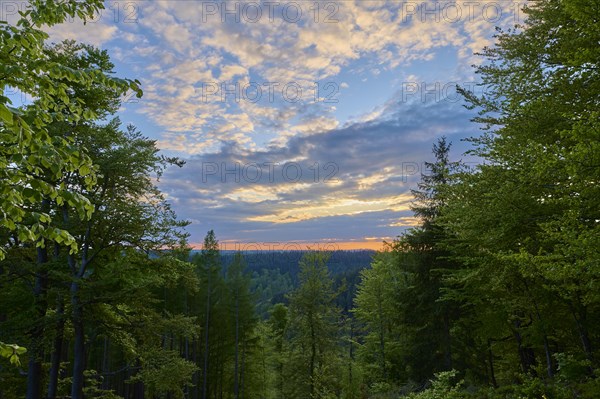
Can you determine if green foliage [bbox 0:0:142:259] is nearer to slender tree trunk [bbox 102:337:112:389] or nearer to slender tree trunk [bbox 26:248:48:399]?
slender tree trunk [bbox 26:248:48:399]

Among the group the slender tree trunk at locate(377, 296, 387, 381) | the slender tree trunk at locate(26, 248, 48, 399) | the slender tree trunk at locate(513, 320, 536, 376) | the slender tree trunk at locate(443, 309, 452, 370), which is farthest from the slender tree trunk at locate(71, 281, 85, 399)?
the slender tree trunk at locate(377, 296, 387, 381)

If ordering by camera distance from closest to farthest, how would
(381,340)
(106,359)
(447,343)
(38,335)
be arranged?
(38,335)
(447,343)
(381,340)
(106,359)

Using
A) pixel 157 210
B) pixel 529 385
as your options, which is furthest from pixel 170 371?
pixel 529 385

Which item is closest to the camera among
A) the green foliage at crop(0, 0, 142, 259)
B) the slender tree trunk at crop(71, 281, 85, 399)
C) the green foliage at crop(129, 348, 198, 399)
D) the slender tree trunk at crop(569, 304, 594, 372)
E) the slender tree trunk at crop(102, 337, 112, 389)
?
the green foliage at crop(0, 0, 142, 259)

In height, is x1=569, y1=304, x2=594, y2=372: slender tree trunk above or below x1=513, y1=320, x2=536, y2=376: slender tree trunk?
above

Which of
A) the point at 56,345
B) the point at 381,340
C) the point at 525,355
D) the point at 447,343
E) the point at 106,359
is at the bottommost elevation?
the point at 106,359

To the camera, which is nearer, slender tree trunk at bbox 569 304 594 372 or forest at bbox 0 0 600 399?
forest at bbox 0 0 600 399

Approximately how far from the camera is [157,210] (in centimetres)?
1405

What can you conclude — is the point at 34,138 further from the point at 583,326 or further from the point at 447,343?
the point at 447,343

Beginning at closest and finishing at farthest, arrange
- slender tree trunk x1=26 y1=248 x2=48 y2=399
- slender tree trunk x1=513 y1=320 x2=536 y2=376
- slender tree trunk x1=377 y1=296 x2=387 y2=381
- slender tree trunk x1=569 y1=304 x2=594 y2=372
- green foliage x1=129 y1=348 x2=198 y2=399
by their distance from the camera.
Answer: slender tree trunk x1=569 y1=304 x2=594 y2=372
slender tree trunk x1=26 y1=248 x2=48 y2=399
green foliage x1=129 y1=348 x2=198 y2=399
slender tree trunk x1=513 y1=320 x2=536 y2=376
slender tree trunk x1=377 y1=296 x2=387 y2=381

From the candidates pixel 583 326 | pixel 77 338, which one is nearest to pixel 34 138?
pixel 77 338

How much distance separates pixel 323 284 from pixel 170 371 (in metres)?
17.0

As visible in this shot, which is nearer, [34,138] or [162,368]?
[34,138]

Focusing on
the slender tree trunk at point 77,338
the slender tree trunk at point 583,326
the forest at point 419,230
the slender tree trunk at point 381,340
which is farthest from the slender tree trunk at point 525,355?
the slender tree trunk at point 77,338
